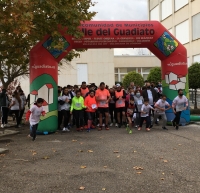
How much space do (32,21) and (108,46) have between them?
345 cm

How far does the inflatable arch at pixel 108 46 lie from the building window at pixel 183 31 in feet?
66.6

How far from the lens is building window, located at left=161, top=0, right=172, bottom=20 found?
3619 centimetres

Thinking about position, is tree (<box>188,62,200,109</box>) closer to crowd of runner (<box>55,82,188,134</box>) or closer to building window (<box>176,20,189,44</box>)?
crowd of runner (<box>55,82,188,134</box>)

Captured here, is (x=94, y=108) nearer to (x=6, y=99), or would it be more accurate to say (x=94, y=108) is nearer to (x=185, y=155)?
(x=6, y=99)

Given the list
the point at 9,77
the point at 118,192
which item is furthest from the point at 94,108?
the point at 9,77

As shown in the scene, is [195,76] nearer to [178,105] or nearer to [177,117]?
[178,105]

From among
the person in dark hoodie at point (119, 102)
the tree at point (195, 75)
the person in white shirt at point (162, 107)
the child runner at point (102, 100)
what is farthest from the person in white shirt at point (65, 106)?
the tree at point (195, 75)

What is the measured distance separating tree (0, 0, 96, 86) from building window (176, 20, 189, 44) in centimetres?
2207

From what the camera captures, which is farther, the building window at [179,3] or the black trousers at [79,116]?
the building window at [179,3]

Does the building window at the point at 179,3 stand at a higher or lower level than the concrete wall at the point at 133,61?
higher

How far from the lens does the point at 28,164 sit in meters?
6.80

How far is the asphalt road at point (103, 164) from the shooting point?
5.14 meters

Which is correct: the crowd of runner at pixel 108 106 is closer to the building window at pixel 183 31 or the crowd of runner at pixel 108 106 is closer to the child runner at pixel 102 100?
the child runner at pixel 102 100

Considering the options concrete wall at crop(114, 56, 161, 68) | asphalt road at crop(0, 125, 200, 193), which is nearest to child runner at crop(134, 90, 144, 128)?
asphalt road at crop(0, 125, 200, 193)
